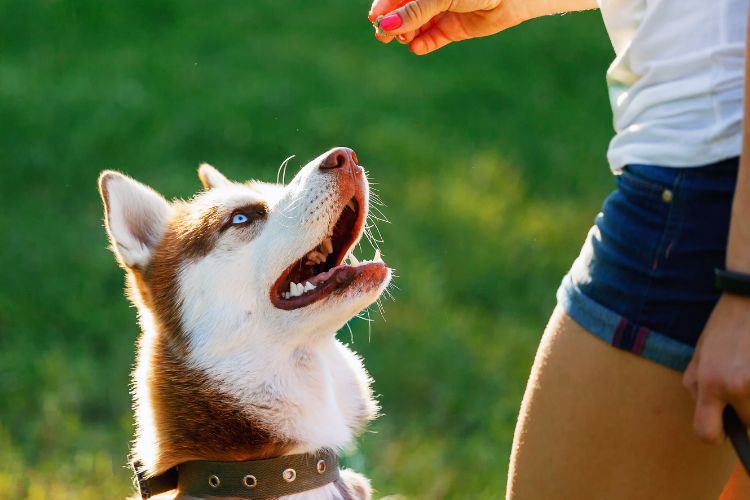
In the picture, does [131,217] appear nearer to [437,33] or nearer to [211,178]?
[211,178]

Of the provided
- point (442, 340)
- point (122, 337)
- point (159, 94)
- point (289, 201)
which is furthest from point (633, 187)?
point (159, 94)

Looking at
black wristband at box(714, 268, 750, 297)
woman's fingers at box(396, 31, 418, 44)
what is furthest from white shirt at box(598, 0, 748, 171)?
woman's fingers at box(396, 31, 418, 44)

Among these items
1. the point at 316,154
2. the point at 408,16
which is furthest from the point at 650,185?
the point at 316,154

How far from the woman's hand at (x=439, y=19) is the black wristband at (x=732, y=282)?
131cm

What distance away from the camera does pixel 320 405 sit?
117 inches

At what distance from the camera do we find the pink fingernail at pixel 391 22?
2.80 m

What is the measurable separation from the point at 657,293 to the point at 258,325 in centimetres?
134

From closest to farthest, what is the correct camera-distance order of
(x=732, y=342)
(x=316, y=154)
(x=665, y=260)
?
1. (x=732, y=342)
2. (x=665, y=260)
3. (x=316, y=154)

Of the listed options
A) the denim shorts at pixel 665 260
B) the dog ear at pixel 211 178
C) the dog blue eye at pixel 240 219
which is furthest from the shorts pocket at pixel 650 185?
the dog ear at pixel 211 178

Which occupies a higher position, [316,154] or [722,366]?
[722,366]

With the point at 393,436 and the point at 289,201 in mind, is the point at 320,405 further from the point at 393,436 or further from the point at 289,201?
the point at 393,436

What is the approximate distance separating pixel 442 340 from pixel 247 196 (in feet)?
7.99

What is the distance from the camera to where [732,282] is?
173cm

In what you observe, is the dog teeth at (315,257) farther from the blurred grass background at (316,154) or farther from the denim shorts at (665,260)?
the blurred grass background at (316,154)
